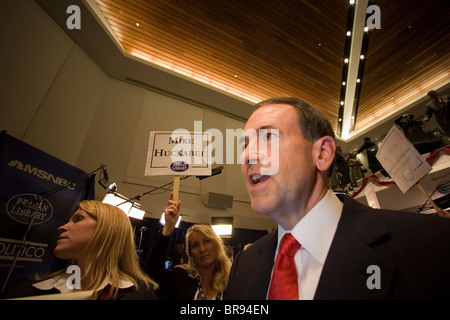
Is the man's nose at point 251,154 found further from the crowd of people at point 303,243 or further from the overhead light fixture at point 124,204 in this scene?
the overhead light fixture at point 124,204

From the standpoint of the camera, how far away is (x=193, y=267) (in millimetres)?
2410

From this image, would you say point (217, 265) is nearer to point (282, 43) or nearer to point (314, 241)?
point (314, 241)

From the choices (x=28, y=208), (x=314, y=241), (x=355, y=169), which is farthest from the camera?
(x=355, y=169)

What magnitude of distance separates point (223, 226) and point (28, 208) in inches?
145

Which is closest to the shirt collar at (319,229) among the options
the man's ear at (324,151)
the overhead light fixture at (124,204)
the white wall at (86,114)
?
the man's ear at (324,151)

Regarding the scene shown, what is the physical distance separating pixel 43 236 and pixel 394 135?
4.71 meters

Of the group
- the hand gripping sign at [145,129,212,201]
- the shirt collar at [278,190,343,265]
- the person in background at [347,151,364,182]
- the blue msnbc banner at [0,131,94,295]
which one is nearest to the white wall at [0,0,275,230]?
the blue msnbc banner at [0,131,94,295]

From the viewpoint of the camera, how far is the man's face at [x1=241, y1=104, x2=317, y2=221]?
2.87 feet

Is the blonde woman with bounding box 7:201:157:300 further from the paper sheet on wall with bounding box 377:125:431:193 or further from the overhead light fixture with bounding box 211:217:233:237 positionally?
the overhead light fixture with bounding box 211:217:233:237

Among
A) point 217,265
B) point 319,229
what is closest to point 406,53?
point 217,265

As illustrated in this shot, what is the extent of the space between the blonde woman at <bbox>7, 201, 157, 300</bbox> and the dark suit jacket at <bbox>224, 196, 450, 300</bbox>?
4.07 feet

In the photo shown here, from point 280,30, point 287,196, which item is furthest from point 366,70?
point 287,196

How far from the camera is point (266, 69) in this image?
6.95 m

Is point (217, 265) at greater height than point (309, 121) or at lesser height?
lesser
